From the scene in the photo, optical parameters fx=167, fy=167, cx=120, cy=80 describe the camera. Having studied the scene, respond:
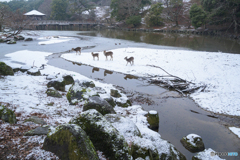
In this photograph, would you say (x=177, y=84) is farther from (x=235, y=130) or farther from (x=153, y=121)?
(x=153, y=121)

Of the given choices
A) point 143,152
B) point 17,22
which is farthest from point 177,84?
point 17,22

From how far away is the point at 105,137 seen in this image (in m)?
3.35

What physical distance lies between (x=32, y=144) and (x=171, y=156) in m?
3.03

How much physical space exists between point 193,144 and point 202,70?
833 centimetres

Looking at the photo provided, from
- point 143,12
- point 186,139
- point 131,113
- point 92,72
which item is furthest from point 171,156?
point 143,12

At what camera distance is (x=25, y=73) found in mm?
10750

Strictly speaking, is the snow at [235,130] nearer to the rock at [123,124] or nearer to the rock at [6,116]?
the rock at [123,124]

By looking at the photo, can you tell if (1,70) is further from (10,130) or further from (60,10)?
(60,10)

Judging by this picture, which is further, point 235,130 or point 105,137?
point 235,130

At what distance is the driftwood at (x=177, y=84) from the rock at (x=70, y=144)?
7226mm

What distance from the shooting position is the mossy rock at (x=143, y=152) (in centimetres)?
358

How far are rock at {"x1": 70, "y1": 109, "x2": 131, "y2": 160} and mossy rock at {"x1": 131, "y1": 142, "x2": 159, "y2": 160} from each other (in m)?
0.38

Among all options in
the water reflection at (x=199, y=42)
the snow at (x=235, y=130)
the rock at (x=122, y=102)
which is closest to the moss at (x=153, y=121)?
the rock at (x=122, y=102)

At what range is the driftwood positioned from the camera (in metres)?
9.13
